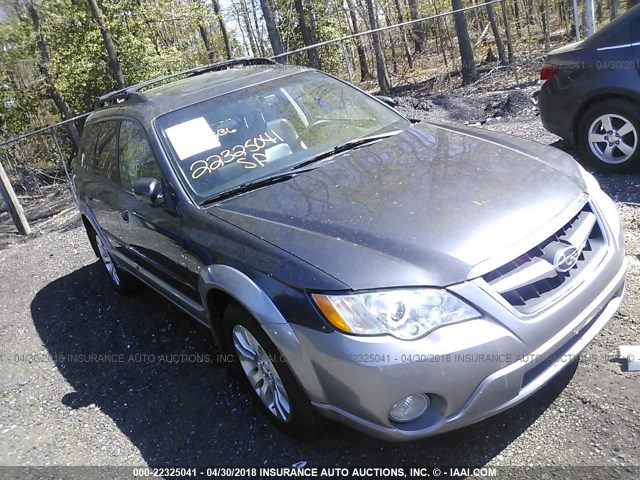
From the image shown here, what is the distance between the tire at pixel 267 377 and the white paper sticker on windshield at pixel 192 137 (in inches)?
43.1

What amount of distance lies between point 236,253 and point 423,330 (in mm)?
1077

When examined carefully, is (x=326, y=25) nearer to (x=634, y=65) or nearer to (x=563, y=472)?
(x=634, y=65)

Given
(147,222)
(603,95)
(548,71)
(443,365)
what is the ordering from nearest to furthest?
(443,365) → (147,222) → (603,95) → (548,71)

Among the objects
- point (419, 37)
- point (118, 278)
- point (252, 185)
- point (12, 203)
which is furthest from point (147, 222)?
point (419, 37)

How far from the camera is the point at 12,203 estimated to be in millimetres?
8586

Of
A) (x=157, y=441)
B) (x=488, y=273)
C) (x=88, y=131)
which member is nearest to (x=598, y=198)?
(x=488, y=273)

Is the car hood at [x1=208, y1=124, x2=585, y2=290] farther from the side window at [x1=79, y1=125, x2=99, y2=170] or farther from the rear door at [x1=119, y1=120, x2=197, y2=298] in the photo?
the side window at [x1=79, y1=125, x2=99, y2=170]

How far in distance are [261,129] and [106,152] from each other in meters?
1.63

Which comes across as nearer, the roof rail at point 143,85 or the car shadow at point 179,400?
the car shadow at point 179,400

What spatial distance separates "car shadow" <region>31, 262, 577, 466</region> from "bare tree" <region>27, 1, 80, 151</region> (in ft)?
42.0

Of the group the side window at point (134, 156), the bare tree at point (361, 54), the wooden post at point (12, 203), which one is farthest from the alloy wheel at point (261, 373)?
the bare tree at point (361, 54)

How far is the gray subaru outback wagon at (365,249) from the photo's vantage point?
2.33 m

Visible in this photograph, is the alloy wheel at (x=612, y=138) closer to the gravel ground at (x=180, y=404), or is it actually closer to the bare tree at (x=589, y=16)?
the gravel ground at (x=180, y=404)

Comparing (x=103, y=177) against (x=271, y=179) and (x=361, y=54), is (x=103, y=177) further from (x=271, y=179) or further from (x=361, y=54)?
(x=361, y=54)
